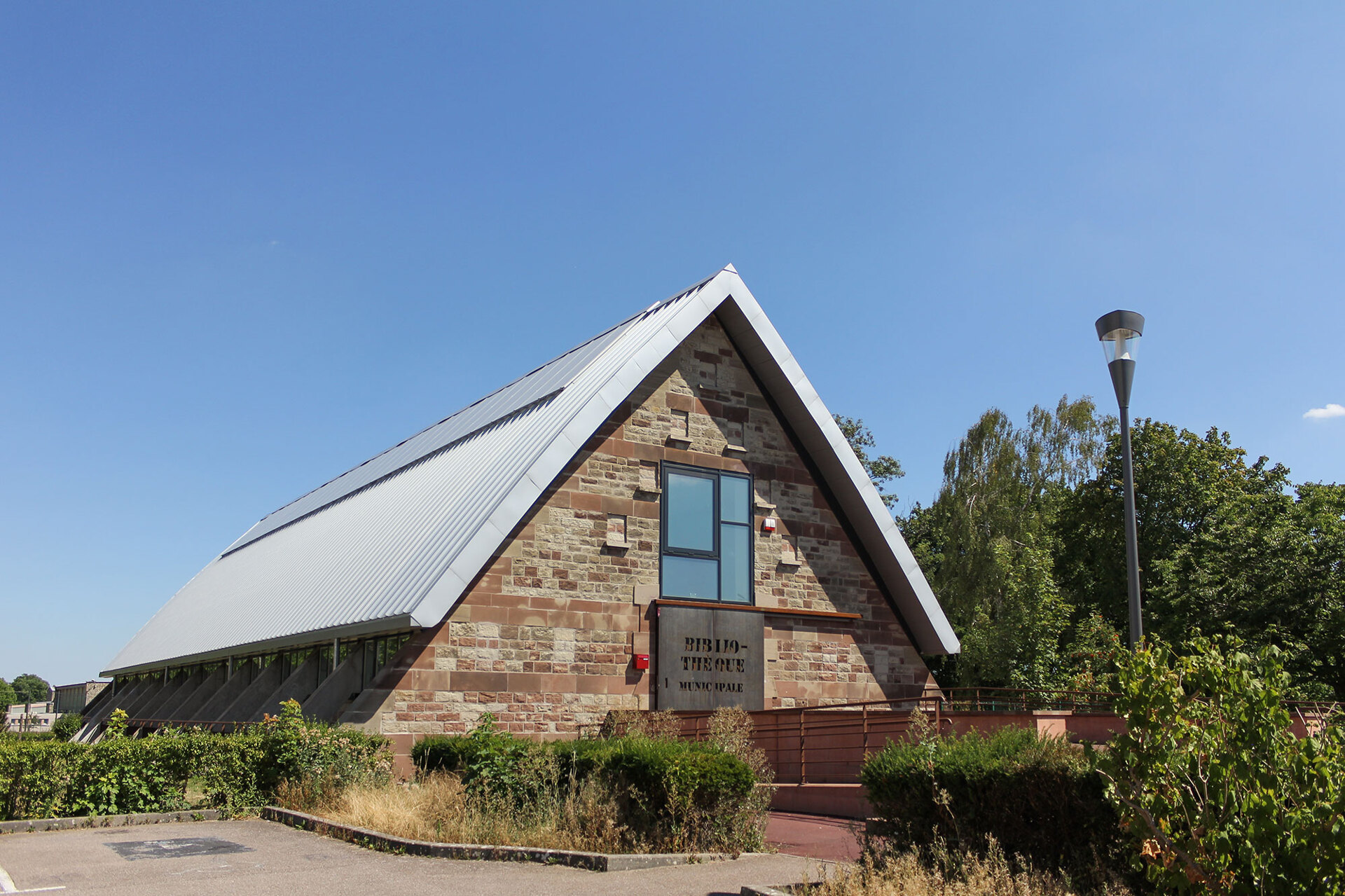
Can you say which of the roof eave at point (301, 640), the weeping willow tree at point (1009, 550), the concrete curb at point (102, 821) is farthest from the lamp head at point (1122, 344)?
the weeping willow tree at point (1009, 550)

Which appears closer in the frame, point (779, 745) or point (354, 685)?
point (779, 745)

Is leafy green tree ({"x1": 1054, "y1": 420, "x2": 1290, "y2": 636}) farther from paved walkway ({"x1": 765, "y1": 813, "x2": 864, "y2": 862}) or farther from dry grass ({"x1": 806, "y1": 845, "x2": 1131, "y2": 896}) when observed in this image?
dry grass ({"x1": 806, "y1": 845, "x2": 1131, "y2": 896})

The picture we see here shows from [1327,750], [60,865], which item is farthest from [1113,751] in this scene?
[60,865]

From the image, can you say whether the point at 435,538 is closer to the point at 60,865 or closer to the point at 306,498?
the point at 60,865

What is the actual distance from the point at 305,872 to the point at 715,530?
38.9 ft

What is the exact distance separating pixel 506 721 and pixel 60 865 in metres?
7.86

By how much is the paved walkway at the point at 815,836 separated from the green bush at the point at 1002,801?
0.86 meters

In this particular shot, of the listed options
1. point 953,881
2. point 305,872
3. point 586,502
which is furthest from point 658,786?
point 586,502

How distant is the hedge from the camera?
807cm

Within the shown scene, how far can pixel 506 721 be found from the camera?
58.2 feet

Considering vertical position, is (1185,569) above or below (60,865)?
above

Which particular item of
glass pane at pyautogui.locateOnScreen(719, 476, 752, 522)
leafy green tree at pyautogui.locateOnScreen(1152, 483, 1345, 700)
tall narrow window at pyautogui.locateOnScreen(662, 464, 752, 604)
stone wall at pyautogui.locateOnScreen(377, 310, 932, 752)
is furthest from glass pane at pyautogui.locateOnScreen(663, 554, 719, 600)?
leafy green tree at pyautogui.locateOnScreen(1152, 483, 1345, 700)

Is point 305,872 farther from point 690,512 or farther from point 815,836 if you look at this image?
point 690,512

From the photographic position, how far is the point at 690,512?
2069cm
